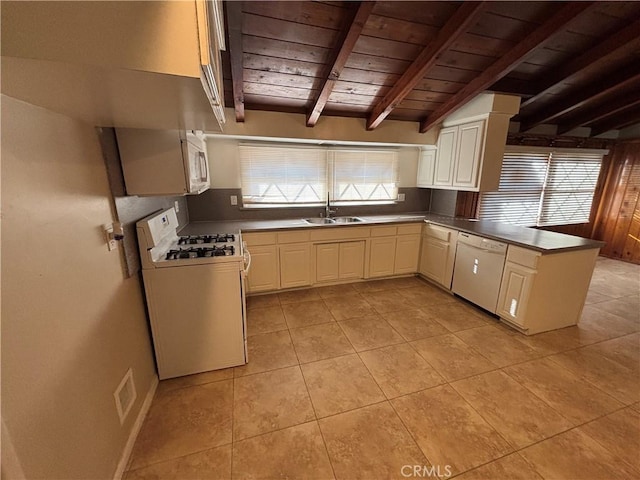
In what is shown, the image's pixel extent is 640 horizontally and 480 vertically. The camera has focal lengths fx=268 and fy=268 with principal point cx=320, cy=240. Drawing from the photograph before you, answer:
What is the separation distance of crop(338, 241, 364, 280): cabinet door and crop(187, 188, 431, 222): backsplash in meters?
0.65

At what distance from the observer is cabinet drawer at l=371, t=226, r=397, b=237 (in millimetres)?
3439

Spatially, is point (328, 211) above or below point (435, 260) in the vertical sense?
above

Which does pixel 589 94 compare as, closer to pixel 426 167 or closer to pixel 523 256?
pixel 426 167

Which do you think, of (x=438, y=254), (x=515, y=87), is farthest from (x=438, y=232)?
(x=515, y=87)

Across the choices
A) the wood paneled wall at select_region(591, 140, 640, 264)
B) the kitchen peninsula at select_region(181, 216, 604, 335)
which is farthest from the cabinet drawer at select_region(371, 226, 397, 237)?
the wood paneled wall at select_region(591, 140, 640, 264)

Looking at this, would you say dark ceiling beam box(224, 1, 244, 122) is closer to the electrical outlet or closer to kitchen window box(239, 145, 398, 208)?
kitchen window box(239, 145, 398, 208)

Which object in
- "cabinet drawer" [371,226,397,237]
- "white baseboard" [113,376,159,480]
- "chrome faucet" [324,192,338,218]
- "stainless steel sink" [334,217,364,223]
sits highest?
"chrome faucet" [324,192,338,218]

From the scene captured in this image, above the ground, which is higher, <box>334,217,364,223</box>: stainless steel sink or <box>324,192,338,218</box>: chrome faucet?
<box>324,192,338,218</box>: chrome faucet

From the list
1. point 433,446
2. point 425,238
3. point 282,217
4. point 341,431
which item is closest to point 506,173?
point 425,238

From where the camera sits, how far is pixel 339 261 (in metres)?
3.41

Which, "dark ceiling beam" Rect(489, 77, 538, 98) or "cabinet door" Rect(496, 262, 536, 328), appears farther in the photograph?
"dark ceiling beam" Rect(489, 77, 538, 98)

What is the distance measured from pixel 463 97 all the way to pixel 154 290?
3.31 metres

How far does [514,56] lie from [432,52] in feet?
2.25

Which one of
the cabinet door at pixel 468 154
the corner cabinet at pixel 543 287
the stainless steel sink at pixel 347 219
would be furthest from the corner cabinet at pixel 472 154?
the stainless steel sink at pixel 347 219
